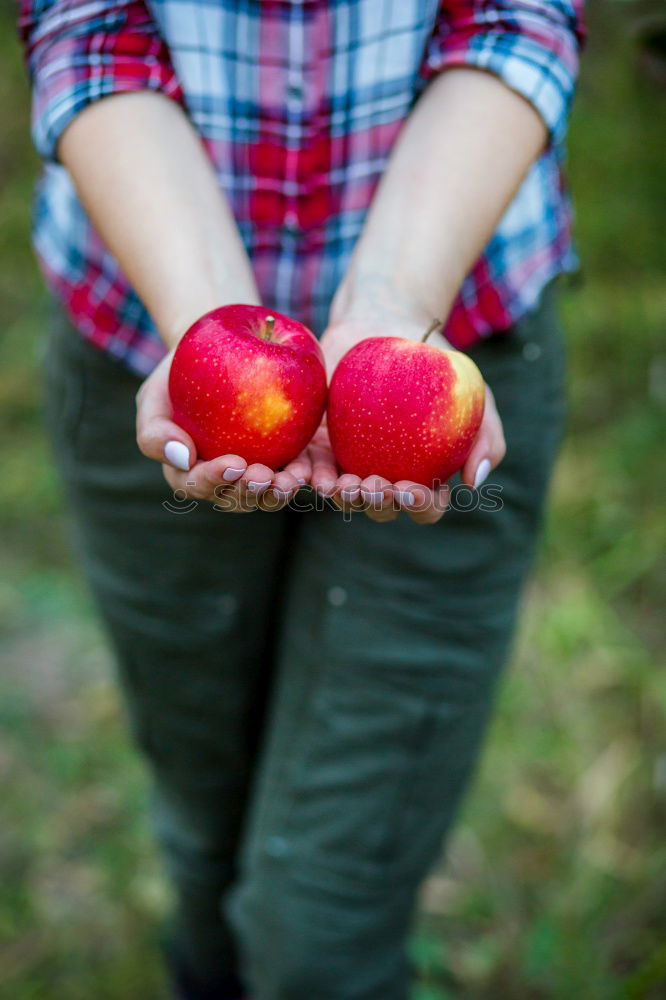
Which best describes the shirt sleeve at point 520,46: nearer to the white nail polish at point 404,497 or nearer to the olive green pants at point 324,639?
the olive green pants at point 324,639

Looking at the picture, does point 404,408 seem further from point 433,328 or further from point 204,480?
point 204,480

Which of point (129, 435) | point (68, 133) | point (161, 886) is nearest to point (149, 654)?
point (129, 435)

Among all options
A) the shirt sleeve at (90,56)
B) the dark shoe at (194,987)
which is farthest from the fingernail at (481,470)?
the dark shoe at (194,987)

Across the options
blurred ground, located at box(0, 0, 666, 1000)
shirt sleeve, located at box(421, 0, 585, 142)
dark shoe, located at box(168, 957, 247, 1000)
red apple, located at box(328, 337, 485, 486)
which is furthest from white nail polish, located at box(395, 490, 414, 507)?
dark shoe, located at box(168, 957, 247, 1000)

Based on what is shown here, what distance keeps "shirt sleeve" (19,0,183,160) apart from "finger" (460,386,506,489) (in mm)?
457

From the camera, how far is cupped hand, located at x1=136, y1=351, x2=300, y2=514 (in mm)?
798

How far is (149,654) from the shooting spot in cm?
119

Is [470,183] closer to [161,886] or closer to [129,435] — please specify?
[129,435]

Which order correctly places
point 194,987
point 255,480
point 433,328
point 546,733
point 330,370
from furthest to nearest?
point 546,733 < point 194,987 < point 330,370 < point 433,328 < point 255,480

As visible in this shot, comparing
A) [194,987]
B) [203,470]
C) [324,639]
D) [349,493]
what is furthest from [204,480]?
[194,987]

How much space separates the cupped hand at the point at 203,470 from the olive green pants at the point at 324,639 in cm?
16

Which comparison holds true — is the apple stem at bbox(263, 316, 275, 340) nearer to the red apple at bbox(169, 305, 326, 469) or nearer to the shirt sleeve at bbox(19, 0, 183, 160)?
the red apple at bbox(169, 305, 326, 469)

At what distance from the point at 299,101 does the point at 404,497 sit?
43 cm

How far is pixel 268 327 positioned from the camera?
90cm
